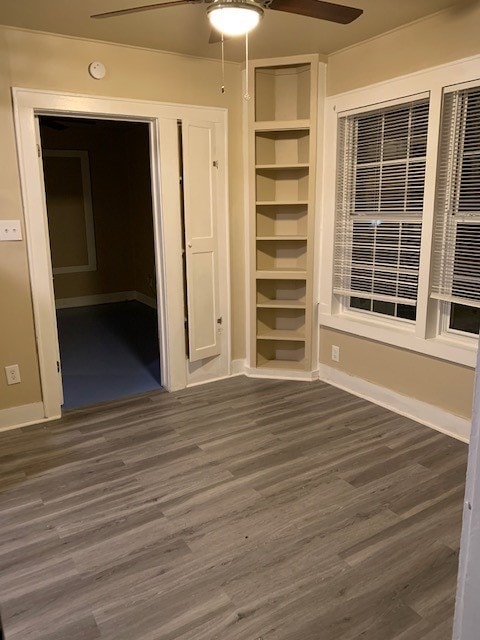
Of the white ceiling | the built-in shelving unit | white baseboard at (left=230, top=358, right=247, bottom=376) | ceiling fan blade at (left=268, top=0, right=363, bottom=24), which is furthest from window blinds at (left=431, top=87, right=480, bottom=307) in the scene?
white baseboard at (left=230, top=358, right=247, bottom=376)

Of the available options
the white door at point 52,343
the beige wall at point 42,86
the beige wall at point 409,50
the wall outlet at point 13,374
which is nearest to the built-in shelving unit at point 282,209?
the beige wall at point 409,50

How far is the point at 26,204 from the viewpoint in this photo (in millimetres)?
3262

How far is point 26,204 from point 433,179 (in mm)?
2629

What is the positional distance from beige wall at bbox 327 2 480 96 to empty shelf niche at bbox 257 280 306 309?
155cm

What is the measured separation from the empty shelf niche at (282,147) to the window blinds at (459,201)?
4.03ft

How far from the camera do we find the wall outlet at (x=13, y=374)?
3383mm

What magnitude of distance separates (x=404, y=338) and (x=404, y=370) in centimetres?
24

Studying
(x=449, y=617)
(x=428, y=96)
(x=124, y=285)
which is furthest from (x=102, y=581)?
(x=124, y=285)

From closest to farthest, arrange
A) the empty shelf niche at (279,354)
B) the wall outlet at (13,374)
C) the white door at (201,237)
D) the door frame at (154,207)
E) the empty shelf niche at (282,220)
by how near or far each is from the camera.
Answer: the door frame at (154,207) → the wall outlet at (13,374) → the white door at (201,237) → the empty shelf niche at (282,220) → the empty shelf niche at (279,354)

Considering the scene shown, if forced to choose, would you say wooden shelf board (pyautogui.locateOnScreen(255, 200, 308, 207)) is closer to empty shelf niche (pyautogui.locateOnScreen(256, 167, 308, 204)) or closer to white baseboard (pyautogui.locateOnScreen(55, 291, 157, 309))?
empty shelf niche (pyautogui.locateOnScreen(256, 167, 308, 204))

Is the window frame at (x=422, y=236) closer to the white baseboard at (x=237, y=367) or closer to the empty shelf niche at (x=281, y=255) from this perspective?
the empty shelf niche at (x=281, y=255)

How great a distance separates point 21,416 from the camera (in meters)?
3.46

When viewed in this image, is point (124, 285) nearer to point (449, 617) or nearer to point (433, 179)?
point (433, 179)

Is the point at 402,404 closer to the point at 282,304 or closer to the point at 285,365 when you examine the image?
the point at 285,365
